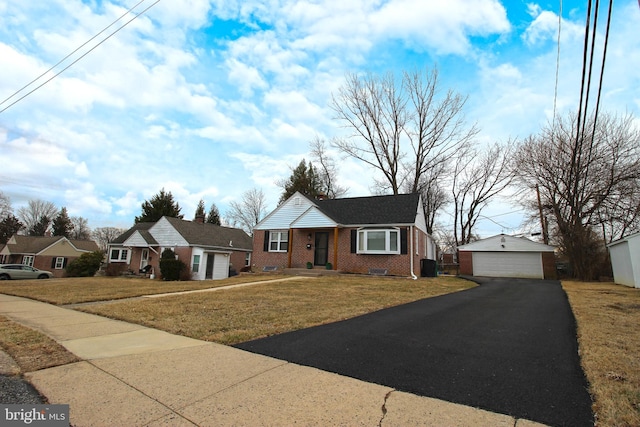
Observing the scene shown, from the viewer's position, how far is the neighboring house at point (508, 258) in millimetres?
24109

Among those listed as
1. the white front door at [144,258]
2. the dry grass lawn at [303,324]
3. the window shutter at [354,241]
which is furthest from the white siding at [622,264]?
the white front door at [144,258]

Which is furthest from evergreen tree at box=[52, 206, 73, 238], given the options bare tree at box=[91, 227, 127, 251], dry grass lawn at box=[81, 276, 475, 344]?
dry grass lawn at box=[81, 276, 475, 344]

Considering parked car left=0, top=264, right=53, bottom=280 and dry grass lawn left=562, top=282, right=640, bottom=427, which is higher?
dry grass lawn left=562, top=282, right=640, bottom=427

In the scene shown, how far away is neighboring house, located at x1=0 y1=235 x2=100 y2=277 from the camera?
40.6 meters

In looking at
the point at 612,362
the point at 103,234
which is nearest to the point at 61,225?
the point at 103,234

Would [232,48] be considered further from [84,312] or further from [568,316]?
[568,316]

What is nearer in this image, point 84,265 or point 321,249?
point 321,249

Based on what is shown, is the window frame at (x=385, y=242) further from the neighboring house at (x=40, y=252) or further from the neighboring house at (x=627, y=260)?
the neighboring house at (x=40, y=252)

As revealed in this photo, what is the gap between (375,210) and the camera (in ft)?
65.4

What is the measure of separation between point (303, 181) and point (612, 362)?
3561 centimetres

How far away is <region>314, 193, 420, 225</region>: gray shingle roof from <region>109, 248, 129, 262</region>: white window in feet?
71.6

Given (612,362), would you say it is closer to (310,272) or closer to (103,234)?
(310,272)

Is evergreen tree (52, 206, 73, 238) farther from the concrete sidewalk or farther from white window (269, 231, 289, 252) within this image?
the concrete sidewalk

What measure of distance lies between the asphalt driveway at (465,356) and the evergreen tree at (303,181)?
105ft
